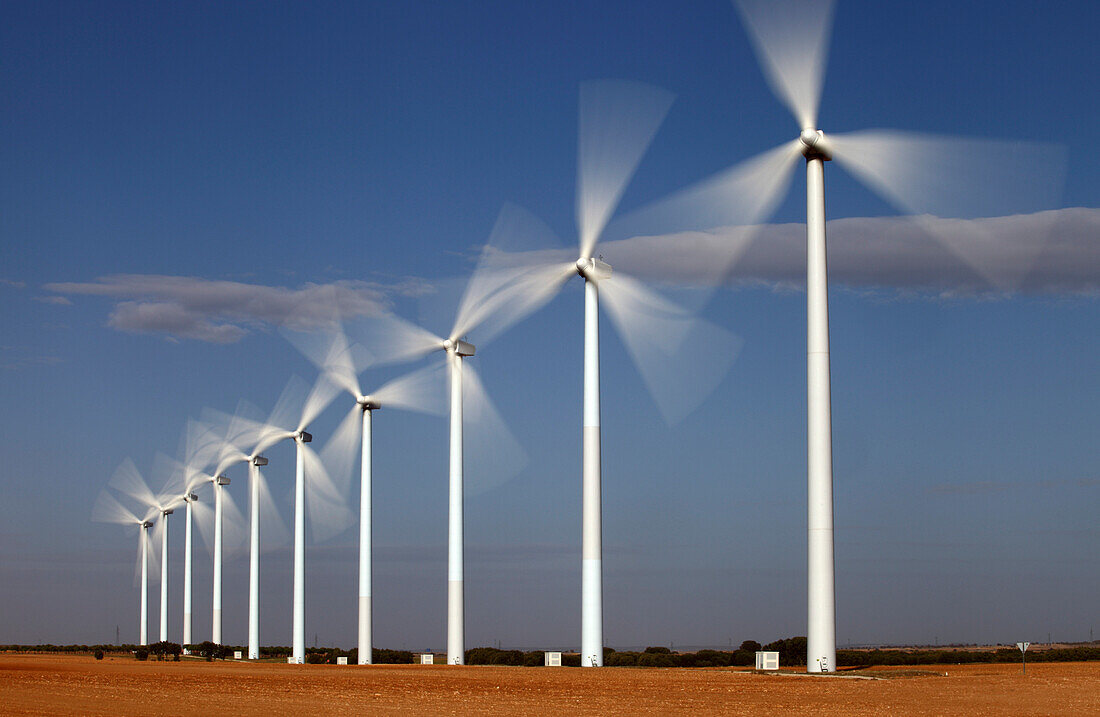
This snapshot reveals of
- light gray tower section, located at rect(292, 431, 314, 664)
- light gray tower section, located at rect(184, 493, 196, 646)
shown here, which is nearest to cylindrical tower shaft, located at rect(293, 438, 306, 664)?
light gray tower section, located at rect(292, 431, 314, 664)

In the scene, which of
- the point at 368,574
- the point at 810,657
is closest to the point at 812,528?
the point at 810,657

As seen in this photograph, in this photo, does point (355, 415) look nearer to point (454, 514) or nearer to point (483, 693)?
point (454, 514)

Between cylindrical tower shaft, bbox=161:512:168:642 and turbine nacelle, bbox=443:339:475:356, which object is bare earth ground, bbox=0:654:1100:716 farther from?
cylindrical tower shaft, bbox=161:512:168:642

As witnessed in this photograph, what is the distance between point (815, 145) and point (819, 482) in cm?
1193

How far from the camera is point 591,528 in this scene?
5188 centimetres

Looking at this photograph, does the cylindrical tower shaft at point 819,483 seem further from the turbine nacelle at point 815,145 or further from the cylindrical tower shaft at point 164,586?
the cylindrical tower shaft at point 164,586

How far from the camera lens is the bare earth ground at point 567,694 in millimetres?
30578

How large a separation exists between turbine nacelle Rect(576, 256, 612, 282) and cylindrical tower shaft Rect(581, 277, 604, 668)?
141 inches

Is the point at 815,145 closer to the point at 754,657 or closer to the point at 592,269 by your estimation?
the point at 592,269

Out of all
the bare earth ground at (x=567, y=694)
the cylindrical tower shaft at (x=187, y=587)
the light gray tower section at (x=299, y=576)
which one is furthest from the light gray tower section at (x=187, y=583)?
the bare earth ground at (x=567, y=694)

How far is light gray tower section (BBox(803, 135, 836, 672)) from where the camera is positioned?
134 feet

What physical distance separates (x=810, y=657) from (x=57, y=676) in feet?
91.3

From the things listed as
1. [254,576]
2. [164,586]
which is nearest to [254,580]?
[254,576]

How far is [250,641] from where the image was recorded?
95.6m
